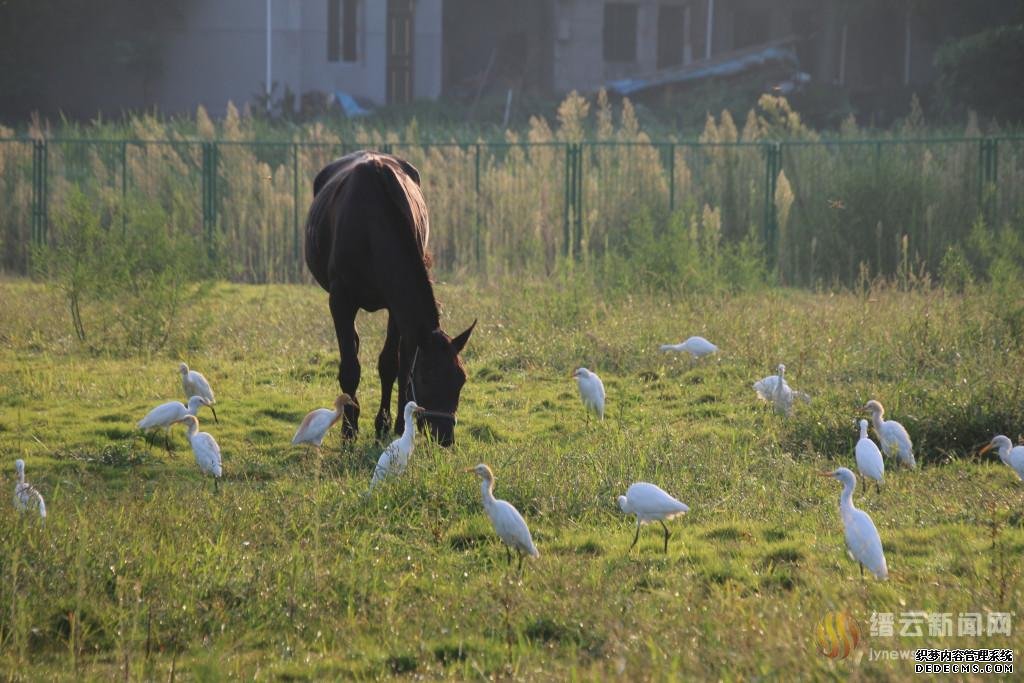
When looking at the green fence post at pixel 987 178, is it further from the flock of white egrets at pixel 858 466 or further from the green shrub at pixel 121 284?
the green shrub at pixel 121 284

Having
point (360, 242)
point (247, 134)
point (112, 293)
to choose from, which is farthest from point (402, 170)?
point (247, 134)

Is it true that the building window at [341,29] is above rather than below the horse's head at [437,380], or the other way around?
above

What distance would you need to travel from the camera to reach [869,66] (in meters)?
38.9

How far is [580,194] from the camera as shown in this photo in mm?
17625

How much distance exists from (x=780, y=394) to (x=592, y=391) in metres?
1.26

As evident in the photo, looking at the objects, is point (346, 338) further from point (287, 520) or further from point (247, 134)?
point (247, 134)

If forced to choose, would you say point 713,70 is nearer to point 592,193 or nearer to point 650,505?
point 592,193

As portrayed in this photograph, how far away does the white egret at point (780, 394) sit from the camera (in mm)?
9172

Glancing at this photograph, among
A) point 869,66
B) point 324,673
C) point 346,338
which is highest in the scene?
point 869,66

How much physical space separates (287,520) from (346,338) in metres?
2.78

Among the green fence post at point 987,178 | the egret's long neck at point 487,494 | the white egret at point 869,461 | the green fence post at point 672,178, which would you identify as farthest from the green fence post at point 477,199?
the egret's long neck at point 487,494

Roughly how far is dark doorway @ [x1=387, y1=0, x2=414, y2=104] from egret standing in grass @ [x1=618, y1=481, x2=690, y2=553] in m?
29.5

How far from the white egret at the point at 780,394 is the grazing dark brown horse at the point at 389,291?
231 centimetres

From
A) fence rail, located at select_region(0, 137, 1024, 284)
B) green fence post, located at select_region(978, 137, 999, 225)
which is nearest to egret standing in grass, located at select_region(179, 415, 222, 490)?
fence rail, located at select_region(0, 137, 1024, 284)
